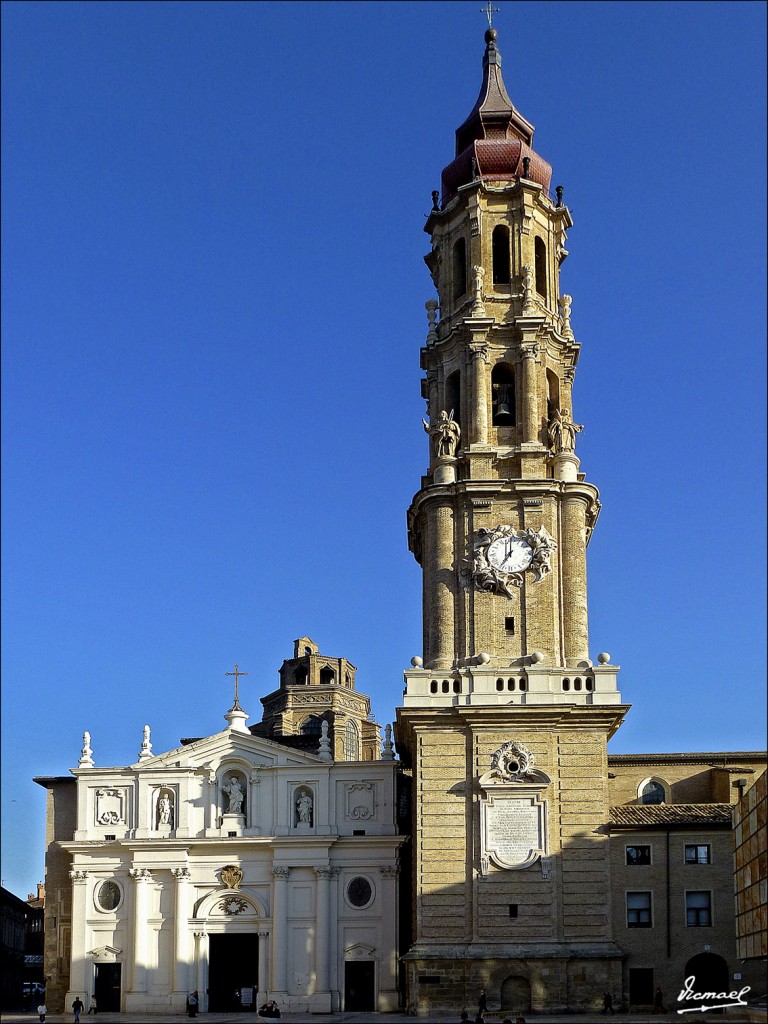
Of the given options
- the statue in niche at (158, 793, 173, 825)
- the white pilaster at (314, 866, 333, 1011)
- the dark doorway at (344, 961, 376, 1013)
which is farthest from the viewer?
the statue in niche at (158, 793, 173, 825)

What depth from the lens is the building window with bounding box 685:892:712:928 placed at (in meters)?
56.1

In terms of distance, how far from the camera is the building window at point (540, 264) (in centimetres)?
6538

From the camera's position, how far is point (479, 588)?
58.9 m

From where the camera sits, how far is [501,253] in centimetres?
6494

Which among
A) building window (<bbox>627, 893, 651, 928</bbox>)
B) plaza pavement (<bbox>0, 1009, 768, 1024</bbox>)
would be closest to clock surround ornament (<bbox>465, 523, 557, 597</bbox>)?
building window (<bbox>627, 893, 651, 928</bbox>)

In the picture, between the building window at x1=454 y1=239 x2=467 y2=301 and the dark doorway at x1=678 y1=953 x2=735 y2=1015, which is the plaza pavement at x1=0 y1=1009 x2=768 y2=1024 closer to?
the dark doorway at x1=678 y1=953 x2=735 y2=1015

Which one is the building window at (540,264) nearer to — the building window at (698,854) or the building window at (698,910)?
the building window at (698,854)

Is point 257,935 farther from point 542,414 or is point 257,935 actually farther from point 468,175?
point 468,175

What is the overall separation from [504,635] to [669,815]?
31.7 ft

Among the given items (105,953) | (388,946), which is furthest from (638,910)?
(105,953)

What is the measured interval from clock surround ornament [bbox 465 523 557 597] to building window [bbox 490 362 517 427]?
17.2 feet

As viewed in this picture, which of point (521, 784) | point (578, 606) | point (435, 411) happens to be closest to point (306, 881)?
point (521, 784)

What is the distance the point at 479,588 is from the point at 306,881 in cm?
1417

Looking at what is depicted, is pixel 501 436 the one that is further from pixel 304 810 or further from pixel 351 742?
pixel 351 742
